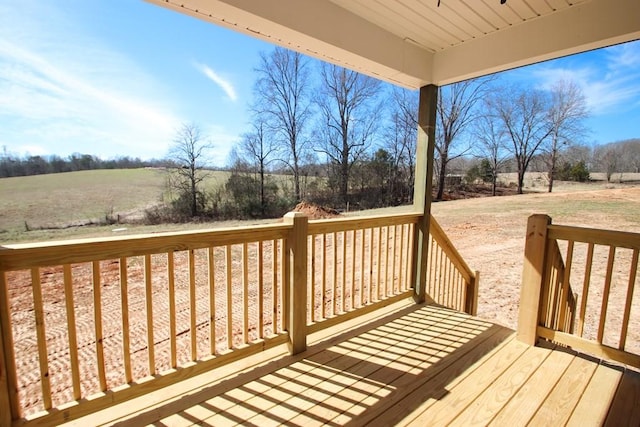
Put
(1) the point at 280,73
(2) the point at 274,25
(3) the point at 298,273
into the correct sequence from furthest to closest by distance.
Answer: (1) the point at 280,73 → (3) the point at 298,273 → (2) the point at 274,25

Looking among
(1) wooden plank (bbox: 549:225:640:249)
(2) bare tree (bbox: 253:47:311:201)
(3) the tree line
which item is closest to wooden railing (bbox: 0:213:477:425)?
(1) wooden plank (bbox: 549:225:640:249)

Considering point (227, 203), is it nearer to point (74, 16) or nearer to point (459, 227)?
point (74, 16)

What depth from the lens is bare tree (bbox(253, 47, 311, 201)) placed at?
38.5 feet

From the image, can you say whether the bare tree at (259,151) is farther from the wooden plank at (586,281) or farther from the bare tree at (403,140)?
the wooden plank at (586,281)

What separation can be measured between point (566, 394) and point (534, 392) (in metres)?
0.17

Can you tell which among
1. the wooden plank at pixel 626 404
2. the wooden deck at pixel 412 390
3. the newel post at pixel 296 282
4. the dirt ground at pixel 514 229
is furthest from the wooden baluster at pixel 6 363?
the dirt ground at pixel 514 229

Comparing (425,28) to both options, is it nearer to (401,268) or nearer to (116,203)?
(401,268)

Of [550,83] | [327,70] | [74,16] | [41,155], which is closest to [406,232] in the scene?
[41,155]

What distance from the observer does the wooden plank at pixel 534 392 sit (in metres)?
1.48

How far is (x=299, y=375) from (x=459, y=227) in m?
9.66

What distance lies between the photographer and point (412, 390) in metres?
1.69

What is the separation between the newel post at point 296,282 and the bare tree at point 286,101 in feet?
32.0

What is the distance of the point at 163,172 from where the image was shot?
957 centimetres

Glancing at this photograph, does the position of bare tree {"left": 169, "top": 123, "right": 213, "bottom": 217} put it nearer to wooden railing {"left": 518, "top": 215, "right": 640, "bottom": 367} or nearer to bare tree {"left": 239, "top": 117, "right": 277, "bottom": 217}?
bare tree {"left": 239, "top": 117, "right": 277, "bottom": 217}
